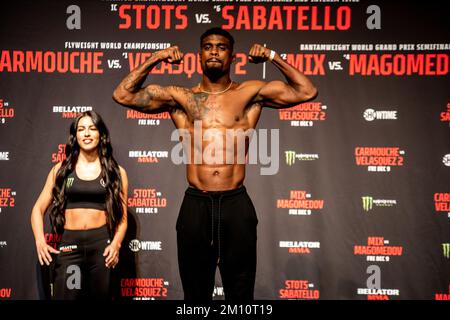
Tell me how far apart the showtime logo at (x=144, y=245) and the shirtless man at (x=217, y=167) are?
1337mm

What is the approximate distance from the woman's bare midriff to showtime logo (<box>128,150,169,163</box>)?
102 cm

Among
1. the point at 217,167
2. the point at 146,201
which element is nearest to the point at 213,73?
the point at 217,167

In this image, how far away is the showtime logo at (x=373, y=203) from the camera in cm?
421

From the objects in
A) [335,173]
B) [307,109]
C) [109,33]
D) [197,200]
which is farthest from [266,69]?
[197,200]

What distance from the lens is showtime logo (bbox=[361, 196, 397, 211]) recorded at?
421 cm

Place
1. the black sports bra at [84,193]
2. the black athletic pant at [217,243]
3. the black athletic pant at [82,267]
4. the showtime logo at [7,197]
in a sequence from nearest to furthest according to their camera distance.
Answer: the black athletic pant at [217,243] → the black athletic pant at [82,267] → the black sports bra at [84,193] → the showtime logo at [7,197]

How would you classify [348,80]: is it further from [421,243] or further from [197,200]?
[197,200]

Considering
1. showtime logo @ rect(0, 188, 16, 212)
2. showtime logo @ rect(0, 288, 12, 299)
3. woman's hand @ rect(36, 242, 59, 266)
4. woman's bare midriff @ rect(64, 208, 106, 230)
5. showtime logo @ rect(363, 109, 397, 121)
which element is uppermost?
showtime logo @ rect(363, 109, 397, 121)

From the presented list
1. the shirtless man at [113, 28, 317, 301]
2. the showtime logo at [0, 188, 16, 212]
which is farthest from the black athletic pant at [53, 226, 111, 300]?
the showtime logo at [0, 188, 16, 212]

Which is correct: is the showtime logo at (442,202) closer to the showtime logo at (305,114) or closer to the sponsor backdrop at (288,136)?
the sponsor backdrop at (288,136)

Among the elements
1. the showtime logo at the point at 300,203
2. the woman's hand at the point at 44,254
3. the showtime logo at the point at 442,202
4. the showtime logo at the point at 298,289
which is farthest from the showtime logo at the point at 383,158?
the woman's hand at the point at 44,254

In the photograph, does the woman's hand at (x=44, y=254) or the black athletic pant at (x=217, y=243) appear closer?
the black athletic pant at (x=217, y=243)

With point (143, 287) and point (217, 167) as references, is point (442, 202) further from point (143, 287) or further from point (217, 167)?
point (143, 287)

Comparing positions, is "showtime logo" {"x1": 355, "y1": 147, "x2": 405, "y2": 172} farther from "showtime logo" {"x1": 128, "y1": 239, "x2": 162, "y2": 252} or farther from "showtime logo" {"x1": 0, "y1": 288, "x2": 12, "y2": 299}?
"showtime logo" {"x1": 0, "y1": 288, "x2": 12, "y2": 299}
